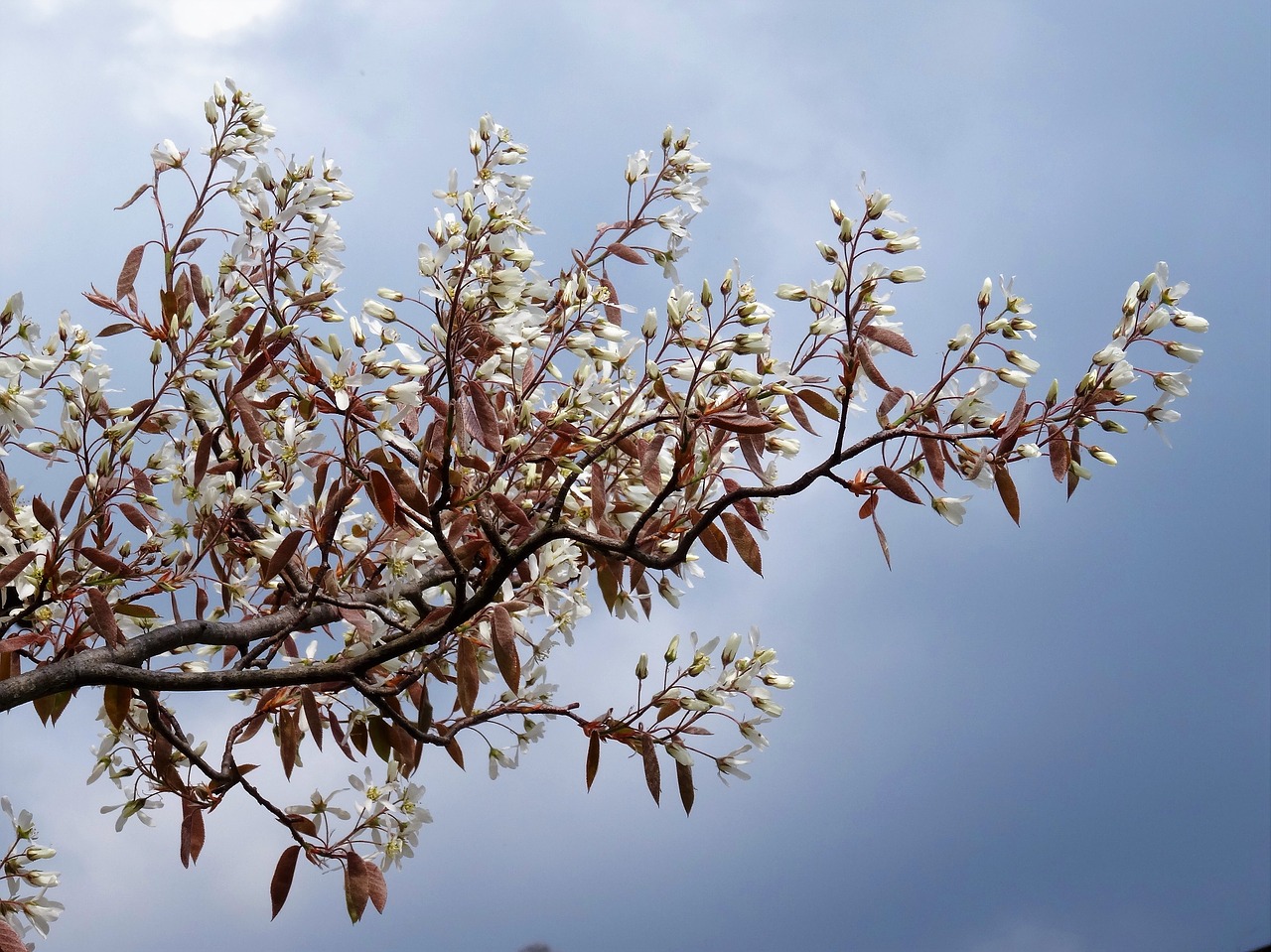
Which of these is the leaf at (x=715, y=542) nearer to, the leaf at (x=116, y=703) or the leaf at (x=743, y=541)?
the leaf at (x=743, y=541)

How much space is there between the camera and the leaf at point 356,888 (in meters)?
2.38

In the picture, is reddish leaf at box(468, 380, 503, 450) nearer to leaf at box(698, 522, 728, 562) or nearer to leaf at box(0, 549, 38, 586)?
leaf at box(698, 522, 728, 562)

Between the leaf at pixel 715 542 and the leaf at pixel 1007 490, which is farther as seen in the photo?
the leaf at pixel 715 542

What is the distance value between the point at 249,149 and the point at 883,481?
1486 mm

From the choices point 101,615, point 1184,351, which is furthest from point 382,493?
point 1184,351

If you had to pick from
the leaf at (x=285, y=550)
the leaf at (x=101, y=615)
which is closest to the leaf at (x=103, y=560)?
the leaf at (x=101, y=615)

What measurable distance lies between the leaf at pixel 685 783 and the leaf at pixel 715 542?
46cm

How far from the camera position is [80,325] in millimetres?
2297

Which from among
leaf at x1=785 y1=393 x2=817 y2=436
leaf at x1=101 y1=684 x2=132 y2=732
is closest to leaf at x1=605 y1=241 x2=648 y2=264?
leaf at x1=785 y1=393 x2=817 y2=436

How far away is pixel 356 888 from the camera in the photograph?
7.86 ft

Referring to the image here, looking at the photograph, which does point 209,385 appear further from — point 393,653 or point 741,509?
point 741,509

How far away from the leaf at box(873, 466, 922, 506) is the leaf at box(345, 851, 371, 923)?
55.0 inches

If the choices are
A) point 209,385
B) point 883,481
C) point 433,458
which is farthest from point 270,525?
point 883,481

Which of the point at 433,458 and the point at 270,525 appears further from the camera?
the point at 270,525
